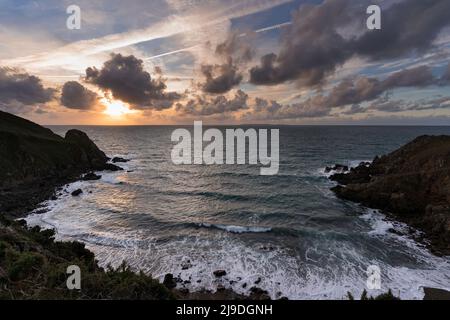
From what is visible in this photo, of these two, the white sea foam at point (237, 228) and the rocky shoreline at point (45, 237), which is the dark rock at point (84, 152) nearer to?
the rocky shoreline at point (45, 237)

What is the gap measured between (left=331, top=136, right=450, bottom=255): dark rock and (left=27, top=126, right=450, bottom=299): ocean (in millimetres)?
2251

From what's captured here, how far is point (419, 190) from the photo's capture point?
34594 millimetres

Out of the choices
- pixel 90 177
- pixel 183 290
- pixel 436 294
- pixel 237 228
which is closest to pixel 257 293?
pixel 183 290

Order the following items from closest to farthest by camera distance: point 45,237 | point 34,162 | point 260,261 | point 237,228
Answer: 1. point 45,237
2. point 260,261
3. point 237,228
4. point 34,162

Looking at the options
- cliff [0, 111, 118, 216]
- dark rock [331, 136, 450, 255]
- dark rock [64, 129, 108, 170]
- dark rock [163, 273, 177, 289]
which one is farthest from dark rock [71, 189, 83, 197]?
dark rock [331, 136, 450, 255]

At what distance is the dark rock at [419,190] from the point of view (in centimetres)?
2716

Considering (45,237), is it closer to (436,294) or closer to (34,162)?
(436,294)

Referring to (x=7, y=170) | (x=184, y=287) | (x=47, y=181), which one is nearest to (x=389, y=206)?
(x=184, y=287)

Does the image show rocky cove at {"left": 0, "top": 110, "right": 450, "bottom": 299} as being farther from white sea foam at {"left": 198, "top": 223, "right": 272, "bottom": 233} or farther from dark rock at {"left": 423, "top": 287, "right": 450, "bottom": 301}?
dark rock at {"left": 423, "top": 287, "right": 450, "bottom": 301}

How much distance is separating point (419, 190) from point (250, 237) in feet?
81.8

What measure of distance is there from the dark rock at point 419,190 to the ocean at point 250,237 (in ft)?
7.38

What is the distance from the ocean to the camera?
64.6ft

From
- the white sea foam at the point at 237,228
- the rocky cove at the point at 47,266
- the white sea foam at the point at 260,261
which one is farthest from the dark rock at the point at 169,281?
the white sea foam at the point at 237,228
